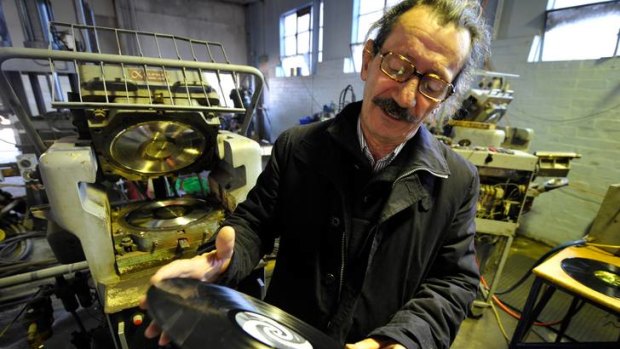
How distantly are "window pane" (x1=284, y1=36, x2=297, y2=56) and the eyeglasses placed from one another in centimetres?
620

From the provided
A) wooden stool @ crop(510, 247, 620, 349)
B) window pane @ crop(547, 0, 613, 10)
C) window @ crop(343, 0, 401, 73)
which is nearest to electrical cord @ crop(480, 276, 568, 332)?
wooden stool @ crop(510, 247, 620, 349)

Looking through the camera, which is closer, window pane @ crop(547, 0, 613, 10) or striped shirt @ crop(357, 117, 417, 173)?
striped shirt @ crop(357, 117, 417, 173)

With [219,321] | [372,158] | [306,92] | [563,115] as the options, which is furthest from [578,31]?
[306,92]

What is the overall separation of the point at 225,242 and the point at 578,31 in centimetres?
362

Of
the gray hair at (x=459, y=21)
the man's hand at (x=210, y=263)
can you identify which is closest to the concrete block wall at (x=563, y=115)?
the gray hair at (x=459, y=21)

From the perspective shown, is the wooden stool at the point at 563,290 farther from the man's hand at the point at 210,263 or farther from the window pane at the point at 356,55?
the window pane at the point at 356,55

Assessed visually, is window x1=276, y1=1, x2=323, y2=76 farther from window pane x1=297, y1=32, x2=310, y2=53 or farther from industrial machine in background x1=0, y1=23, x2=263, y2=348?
industrial machine in background x1=0, y1=23, x2=263, y2=348

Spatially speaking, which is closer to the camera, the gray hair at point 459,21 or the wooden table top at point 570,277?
the gray hair at point 459,21

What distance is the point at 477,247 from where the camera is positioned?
207 cm

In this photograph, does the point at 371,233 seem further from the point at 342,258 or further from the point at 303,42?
the point at 303,42

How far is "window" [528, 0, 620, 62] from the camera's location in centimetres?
241

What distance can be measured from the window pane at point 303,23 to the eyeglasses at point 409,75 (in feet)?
18.8

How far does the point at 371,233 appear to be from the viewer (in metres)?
0.80

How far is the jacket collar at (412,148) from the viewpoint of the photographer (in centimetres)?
81
